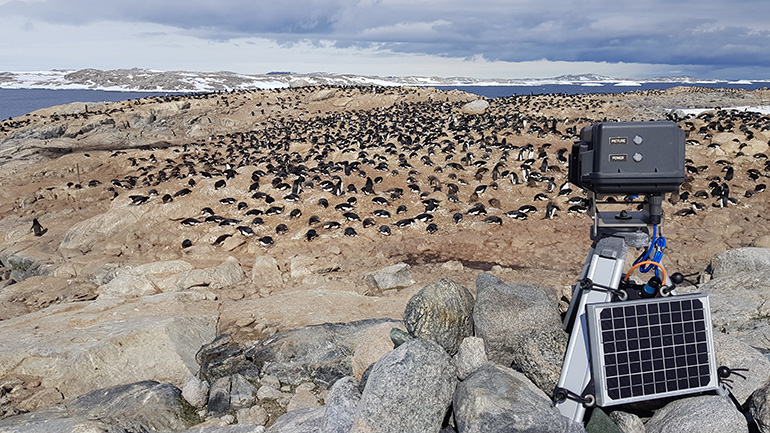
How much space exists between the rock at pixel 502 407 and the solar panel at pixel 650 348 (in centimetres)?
47

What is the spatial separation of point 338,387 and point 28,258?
14.6 metres

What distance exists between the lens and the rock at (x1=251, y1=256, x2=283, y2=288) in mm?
11750

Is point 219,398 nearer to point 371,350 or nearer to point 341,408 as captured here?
point 371,350

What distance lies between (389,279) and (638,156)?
298 inches

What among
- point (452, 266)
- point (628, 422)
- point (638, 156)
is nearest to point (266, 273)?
point (452, 266)

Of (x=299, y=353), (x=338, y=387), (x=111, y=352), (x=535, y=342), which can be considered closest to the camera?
(x=535, y=342)

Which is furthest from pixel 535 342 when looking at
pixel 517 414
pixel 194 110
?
pixel 194 110

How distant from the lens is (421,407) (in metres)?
4.48

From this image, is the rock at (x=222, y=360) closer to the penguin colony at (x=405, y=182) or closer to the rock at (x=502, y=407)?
the rock at (x=502, y=407)

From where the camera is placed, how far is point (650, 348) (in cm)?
402

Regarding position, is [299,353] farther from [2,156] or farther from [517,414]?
[2,156]

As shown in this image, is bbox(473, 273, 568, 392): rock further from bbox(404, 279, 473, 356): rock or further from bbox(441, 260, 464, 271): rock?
bbox(441, 260, 464, 271): rock

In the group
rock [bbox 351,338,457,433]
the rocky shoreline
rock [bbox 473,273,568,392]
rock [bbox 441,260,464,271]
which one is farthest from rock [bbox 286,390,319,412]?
rock [bbox 441,260,464,271]

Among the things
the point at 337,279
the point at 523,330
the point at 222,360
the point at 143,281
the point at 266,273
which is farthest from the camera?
the point at 266,273
